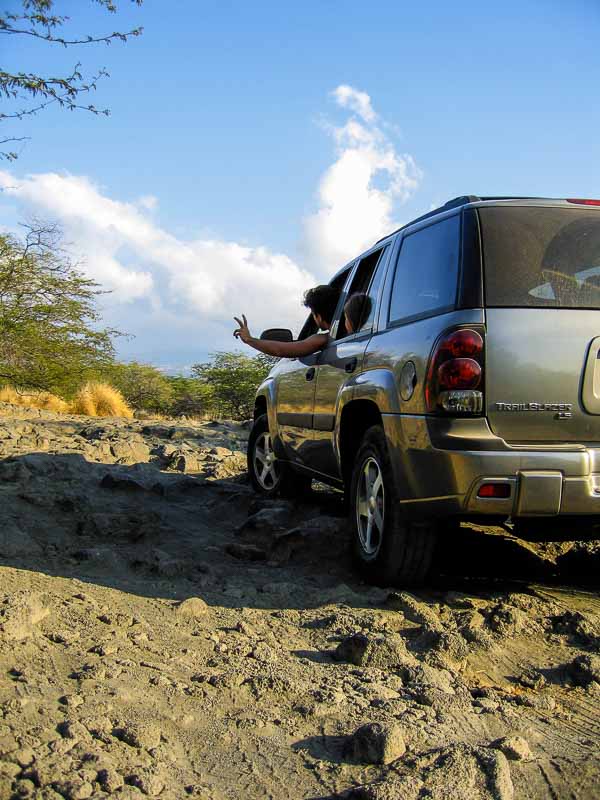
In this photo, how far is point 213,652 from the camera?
308 centimetres

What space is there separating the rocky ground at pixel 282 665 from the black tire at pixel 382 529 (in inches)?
5.1

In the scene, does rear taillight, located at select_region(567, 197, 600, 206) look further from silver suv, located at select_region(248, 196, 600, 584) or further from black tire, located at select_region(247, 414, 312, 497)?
black tire, located at select_region(247, 414, 312, 497)

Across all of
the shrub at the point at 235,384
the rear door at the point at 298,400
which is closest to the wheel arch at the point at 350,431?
the rear door at the point at 298,400

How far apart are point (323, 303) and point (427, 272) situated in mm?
1789

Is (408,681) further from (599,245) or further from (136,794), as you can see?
(599,245)

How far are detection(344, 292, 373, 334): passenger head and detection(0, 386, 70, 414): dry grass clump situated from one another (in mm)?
12352

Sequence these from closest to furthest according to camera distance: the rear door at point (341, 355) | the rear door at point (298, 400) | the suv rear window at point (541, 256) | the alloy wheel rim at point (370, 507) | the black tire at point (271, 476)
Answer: the suv rear window at point (541, 256)
the alloy wheel rim at point (370, 507)
the rear door at point (341, 355)
the rear door at point (298, 400)
the black tire at point (271, 476)

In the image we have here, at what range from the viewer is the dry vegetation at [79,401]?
16.2 m

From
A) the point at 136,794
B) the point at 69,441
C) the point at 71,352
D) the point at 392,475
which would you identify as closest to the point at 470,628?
the point at 392,475

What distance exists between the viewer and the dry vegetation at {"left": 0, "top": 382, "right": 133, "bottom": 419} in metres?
16.2

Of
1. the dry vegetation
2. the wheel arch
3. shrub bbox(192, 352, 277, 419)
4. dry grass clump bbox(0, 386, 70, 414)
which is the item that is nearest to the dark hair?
the wheel arch

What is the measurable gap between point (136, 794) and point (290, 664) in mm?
1085

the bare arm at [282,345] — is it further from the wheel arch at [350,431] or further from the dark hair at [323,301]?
the wheel arch at [350,431]

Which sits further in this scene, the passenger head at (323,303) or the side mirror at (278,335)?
the side mirror at (278,335)
